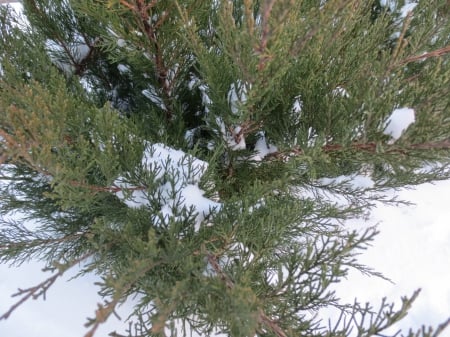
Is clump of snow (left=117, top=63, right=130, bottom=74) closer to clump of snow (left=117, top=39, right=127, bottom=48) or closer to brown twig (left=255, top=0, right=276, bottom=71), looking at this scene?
clump of snow (left=117, top=39, right=127, bottom=48)

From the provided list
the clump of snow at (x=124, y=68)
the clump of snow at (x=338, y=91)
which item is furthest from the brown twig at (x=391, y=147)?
the clump of snow at (x=124, y=68)

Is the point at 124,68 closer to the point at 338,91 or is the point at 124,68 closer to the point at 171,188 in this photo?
the point at 171,188

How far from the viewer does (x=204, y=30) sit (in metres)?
1.47

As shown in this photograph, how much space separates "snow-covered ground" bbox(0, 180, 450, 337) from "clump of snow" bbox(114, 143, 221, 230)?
95 cm

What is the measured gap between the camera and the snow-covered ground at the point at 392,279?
1.85 meters

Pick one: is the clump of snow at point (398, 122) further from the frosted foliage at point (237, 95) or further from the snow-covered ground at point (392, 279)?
the snow-covered ground at point (392, 279)

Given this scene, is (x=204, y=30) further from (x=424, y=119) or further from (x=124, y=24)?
(x=424, y=119)

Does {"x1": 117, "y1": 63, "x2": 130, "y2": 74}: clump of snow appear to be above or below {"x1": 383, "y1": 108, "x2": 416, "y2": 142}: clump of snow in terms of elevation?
above

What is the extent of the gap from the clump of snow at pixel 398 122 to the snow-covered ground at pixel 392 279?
1493mm

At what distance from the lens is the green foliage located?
880 millimetres

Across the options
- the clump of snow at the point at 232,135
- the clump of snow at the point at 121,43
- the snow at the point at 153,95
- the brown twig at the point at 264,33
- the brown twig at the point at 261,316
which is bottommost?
the brown twig at the point at 261,316

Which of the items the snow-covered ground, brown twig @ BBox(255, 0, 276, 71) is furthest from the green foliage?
the snow-covered ground

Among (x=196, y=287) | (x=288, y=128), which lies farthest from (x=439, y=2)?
(x=196, y=287)

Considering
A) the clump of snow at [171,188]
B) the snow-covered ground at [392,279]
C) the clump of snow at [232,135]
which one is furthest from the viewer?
the snow-covered ground at [392,279]
